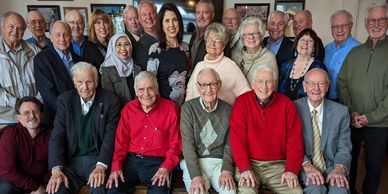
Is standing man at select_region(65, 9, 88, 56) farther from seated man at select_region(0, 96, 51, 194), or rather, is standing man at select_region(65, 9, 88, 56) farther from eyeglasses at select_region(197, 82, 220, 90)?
eyeglasses at select_region(197, 82, 220, 90)

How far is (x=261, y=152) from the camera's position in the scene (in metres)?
2.14

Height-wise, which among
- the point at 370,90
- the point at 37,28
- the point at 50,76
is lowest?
the point at 370,90

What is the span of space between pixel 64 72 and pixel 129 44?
60 cm

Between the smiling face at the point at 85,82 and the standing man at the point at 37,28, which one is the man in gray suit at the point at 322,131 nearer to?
the smiling face at the point at 85,82

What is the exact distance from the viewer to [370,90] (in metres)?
2.33

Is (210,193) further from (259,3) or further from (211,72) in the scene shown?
(259,3)

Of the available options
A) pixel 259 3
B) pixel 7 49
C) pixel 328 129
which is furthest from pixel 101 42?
pixel 259 3

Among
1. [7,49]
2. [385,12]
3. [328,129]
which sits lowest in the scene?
[328,129]

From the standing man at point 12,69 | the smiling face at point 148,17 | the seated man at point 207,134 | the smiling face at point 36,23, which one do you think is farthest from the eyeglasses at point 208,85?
the smiling face at point 36,23

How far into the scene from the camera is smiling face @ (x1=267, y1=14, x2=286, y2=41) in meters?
3.03

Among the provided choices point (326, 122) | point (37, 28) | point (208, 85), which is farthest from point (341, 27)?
point (37, 28)

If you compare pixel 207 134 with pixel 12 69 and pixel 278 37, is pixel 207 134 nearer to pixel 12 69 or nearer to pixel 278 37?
pixel 278 37

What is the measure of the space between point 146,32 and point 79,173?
133 cm

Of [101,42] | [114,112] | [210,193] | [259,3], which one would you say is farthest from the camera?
[259,3]
